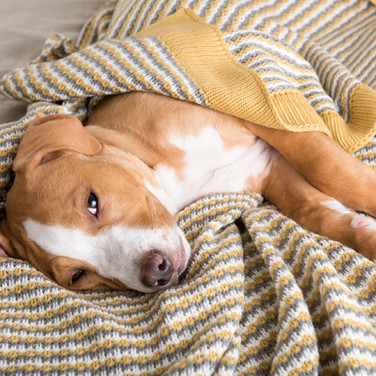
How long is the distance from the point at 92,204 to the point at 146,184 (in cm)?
22

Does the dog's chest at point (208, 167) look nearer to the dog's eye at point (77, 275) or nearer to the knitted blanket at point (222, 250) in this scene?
the knitted blanket at point (222, 250)

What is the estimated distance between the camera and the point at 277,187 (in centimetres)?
165

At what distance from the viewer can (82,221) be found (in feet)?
4.27

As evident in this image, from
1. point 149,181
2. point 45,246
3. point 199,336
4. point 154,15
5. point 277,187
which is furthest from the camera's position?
point 154,15

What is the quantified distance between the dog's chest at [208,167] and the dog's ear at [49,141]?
302 mm

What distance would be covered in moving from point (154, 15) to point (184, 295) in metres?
1.29

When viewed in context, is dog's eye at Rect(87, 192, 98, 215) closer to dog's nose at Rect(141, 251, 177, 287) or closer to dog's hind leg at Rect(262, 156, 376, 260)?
dog's nose at Rect(141, 251, 177, 287)

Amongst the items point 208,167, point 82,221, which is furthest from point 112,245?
point 208,167

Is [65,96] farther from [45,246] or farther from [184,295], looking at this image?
[184,295]

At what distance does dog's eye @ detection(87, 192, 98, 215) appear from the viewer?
1.33 metres

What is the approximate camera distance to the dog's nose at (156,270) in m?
1.22

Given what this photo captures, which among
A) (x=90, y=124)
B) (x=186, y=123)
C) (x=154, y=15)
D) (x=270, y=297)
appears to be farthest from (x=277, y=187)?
(x=154, y=15)

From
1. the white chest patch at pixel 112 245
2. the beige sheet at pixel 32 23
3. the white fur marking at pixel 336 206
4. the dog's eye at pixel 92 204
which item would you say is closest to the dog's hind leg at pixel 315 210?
the white fur marking at pixel 336 206

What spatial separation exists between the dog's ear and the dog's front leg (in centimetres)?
62
